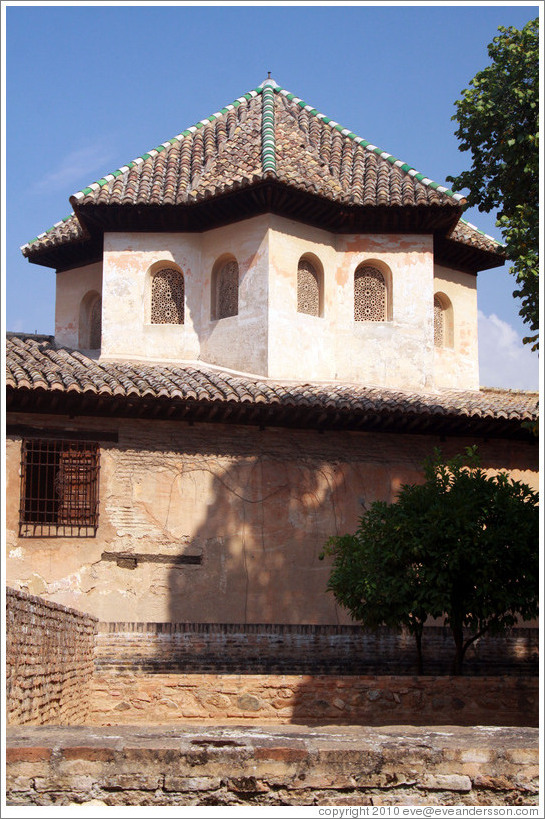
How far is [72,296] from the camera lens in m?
18.2

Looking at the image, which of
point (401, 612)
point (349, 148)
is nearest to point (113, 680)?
point (401, 612)

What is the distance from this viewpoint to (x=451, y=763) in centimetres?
472

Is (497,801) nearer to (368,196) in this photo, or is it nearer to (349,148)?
(368,196)

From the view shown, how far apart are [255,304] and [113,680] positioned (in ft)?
22.4

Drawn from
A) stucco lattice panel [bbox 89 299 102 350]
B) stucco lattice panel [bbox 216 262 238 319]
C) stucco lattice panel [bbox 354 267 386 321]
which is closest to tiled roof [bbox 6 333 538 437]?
stucco lattice panel [bbox 216 262 238 319]

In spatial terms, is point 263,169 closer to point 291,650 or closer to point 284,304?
point 284,304

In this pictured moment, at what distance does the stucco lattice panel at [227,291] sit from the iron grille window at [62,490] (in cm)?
403

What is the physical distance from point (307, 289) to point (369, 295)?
119 centimetres

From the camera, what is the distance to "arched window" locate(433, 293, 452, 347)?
60.1ft

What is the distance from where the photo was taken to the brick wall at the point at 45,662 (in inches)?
278

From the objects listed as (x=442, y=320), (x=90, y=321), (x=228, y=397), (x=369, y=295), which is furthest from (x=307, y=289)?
(x=90, y=321)

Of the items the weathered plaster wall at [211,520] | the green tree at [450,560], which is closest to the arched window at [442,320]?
the weathered plaster wall at [211,520]

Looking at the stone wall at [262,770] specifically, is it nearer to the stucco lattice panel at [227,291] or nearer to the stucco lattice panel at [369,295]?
the stucco lattice panel at [227,291]

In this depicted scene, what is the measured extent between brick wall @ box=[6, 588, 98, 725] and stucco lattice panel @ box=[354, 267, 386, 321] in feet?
26.4
